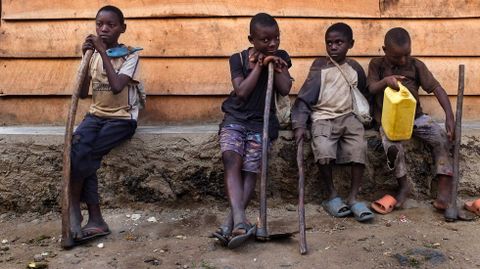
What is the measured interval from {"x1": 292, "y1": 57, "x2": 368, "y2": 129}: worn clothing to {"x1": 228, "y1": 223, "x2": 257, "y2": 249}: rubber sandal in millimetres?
1011

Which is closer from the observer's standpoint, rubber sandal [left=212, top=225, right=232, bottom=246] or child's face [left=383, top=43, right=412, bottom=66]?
rubber sandal [left=212, top=225, right=232, bottom=246]

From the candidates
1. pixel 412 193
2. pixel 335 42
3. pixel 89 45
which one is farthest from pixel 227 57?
pixel 412 193

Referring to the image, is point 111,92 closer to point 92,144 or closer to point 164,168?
point 92,144

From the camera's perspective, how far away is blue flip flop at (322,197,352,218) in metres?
3.98

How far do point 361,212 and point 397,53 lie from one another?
1.14 m

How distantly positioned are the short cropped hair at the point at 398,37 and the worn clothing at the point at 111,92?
69.1 inches

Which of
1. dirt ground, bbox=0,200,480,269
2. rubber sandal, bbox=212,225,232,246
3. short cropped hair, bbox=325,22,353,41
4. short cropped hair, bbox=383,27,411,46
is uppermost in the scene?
short cropped hair, bbox=325,22,353,41

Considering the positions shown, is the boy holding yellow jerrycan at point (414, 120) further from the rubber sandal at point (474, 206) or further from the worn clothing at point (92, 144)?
the worn clothing at point (92, 144)

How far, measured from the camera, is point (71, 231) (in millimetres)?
3582

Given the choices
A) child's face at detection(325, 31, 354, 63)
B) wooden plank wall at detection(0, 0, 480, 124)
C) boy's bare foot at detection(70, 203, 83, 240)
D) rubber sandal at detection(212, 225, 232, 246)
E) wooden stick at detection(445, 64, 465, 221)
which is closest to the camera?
rubber sandal at detection(212, 225, 232, 246)

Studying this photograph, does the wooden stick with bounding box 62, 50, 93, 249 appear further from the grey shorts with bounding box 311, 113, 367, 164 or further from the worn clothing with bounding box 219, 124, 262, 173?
the grey shorts with bounding box 311, 113, 367, 164

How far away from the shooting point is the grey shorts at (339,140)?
3977 mm

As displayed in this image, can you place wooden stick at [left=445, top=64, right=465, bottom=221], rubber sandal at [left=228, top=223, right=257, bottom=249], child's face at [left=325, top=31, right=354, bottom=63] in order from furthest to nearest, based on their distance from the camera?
1. child's face at [left=325, top=31, right=354, bottom=63]
2. wooden stick at [left=445, top=64, right=465, bottom=221]
3. rubber sandal at [left=228, top=223, right=257, bottom=249]

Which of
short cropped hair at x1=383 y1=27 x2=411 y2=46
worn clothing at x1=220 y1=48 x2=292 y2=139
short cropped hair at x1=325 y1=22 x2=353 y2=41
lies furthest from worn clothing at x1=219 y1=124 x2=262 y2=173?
short cropped hair at x1=383 y1=27 x2=411 y2=46
